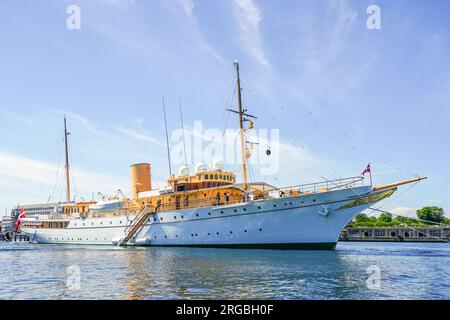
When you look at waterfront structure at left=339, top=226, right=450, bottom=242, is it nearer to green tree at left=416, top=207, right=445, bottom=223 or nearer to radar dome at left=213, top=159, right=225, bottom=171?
green tree at left=416, top=207, right=445, bottom=223

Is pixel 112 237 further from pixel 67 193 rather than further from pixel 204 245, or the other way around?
pixel 67 193

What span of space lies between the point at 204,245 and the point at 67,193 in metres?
29.3

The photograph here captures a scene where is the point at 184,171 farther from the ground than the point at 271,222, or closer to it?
farther from the ground

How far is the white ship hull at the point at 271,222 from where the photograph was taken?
92.0 feet

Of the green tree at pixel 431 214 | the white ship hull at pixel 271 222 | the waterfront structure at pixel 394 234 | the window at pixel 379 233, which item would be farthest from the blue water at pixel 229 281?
the green tree at pixel 431 214

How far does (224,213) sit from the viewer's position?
103 ft

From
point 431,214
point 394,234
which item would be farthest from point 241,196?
point 431,214

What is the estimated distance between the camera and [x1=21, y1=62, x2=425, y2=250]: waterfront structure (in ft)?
92.5

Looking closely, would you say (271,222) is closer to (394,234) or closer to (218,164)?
(218,164)

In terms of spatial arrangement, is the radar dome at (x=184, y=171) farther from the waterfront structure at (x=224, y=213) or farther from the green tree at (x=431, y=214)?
the green tree at (x=431, y=214)

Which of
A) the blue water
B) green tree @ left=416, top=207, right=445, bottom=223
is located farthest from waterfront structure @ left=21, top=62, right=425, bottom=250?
green tree @ left=416, top=207, right=445, bottom=223

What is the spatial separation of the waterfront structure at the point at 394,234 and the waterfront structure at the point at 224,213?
154ft

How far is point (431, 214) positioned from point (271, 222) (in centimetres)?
7776
